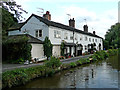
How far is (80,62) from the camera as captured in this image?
17172mm

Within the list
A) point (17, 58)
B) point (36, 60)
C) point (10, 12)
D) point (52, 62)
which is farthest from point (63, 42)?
point (10, 12)

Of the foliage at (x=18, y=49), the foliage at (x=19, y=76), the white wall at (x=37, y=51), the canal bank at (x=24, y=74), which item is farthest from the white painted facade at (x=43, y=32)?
the foliage at (x=19, y=76)

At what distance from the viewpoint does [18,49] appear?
17.0 meters

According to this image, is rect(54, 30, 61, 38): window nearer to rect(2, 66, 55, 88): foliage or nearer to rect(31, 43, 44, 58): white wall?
rect(31, 43, 44, 58): white wall

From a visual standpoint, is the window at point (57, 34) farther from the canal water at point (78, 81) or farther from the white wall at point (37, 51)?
the canal water at point (78, 81)

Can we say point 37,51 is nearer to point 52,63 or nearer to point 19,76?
point 52,63

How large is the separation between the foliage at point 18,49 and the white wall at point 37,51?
1.45 metres

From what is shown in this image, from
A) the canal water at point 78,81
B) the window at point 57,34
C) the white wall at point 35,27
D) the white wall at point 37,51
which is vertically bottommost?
the canal water at point 78,81

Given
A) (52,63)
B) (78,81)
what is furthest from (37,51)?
(78,81)

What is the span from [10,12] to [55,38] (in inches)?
568

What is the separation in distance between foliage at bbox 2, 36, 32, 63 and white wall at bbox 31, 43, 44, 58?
1.45m

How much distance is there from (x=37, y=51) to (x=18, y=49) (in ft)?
11.1

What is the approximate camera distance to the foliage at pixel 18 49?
1691 centimetres

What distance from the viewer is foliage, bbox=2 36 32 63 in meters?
16.9
